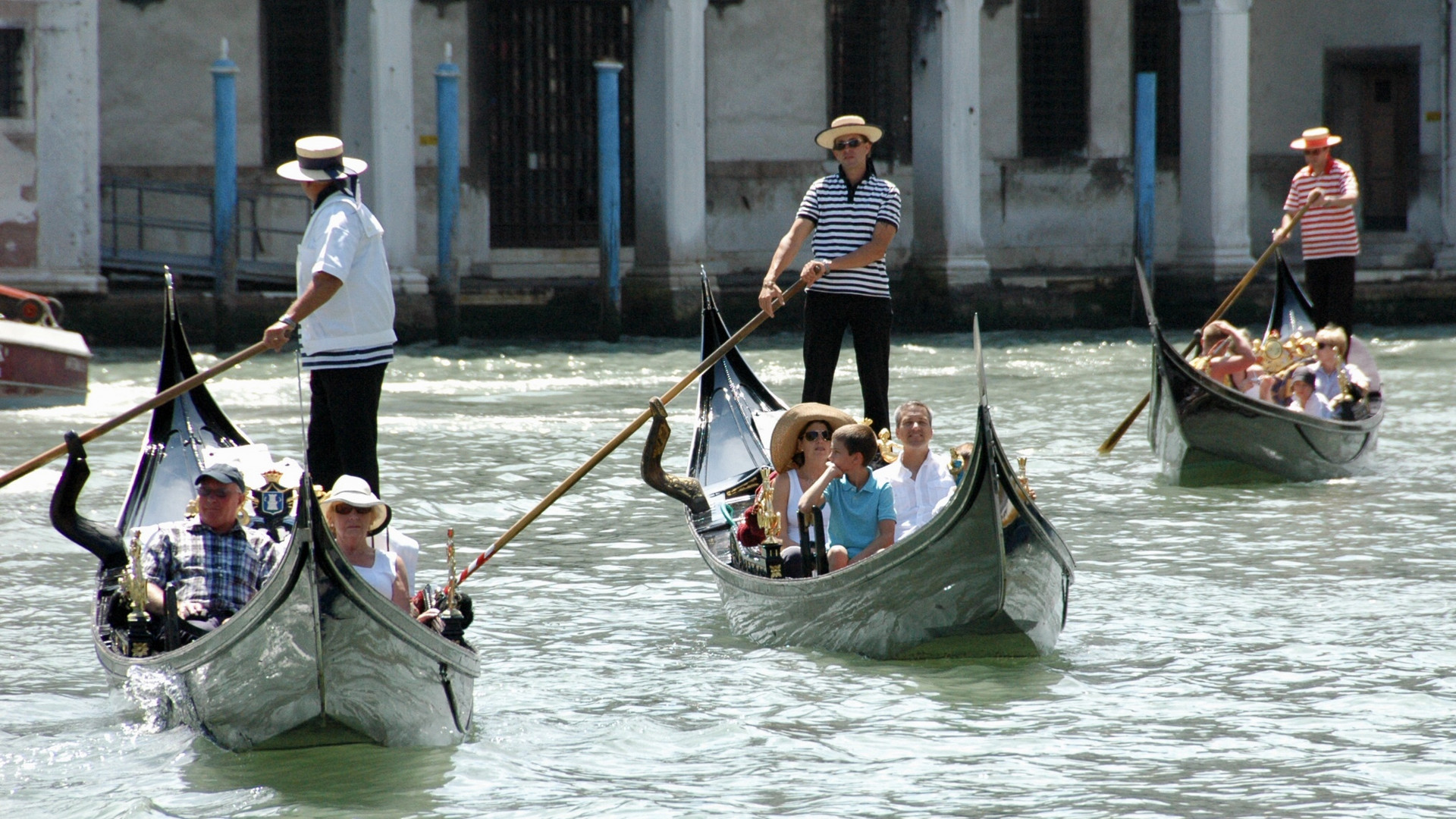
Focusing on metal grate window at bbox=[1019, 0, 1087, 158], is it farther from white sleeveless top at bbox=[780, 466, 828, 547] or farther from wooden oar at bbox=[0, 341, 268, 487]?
wooden oar at bbox=[0, 341, 268, 487]

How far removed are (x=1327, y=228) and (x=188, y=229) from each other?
635cm

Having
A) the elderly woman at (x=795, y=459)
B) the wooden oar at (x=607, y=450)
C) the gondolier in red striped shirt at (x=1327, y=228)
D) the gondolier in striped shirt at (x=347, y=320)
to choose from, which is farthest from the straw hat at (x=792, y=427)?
the gondolier in red striped shirt at (x=1327, y=228)

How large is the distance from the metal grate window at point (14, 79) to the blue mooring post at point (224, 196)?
102 cm

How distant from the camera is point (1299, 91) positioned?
1315 cm

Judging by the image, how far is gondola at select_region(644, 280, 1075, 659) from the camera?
3582 millimetres

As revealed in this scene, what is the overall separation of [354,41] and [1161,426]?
5.80 m

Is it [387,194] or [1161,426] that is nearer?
[1161,426]

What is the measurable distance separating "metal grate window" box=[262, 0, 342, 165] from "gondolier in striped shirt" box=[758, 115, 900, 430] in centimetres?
700

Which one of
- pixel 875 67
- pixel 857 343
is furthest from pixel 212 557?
pixel 875 67

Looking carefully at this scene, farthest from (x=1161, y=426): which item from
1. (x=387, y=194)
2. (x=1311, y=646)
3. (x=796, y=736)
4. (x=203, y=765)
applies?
(x=387, y=194)

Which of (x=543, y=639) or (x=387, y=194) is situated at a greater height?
(x=387, y=194)

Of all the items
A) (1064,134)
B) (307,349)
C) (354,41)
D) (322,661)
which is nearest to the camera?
(322,661)

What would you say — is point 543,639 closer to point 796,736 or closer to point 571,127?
point 796,736

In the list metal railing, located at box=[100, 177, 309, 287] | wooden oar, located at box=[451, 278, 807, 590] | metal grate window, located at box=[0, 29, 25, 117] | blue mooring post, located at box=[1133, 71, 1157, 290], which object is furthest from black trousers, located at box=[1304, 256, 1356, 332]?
metal grate window, located at box=[0, 29, 25, 117]
